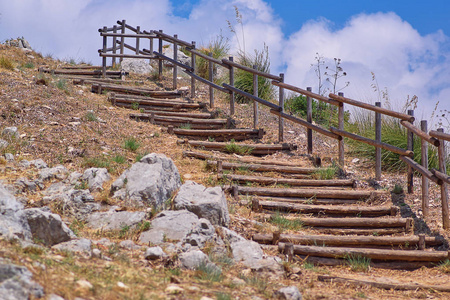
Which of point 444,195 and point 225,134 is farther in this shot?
point 225,134

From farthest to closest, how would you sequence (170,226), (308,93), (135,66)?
(135,66)
(308,93)
(170,226)

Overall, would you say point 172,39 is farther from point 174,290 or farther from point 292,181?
point 174,290

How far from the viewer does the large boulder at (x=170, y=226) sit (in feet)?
17.0

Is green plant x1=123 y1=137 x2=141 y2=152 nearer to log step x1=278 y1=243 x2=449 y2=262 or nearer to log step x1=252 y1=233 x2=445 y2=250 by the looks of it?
log step x1=252 y1=233 x2=445 y2=250

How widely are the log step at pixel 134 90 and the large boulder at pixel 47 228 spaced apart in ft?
28.9

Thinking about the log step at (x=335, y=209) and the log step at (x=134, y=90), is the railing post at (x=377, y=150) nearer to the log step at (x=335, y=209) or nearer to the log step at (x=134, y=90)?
the log step at (x=335, y=209)

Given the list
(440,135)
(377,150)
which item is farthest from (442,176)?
(377,150)

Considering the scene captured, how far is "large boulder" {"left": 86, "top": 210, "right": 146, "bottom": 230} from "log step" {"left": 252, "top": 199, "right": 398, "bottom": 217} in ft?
7.68

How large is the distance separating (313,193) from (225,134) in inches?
Answer: 144

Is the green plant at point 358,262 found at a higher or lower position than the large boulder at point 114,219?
lower

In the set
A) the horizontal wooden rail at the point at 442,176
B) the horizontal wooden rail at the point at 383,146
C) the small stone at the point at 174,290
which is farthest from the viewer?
the horizontal wooden rail at the point at 383,146

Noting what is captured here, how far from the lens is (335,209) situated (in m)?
7.57

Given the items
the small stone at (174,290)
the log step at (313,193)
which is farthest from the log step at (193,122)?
the small stone at (174,290)

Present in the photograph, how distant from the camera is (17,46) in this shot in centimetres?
1842
